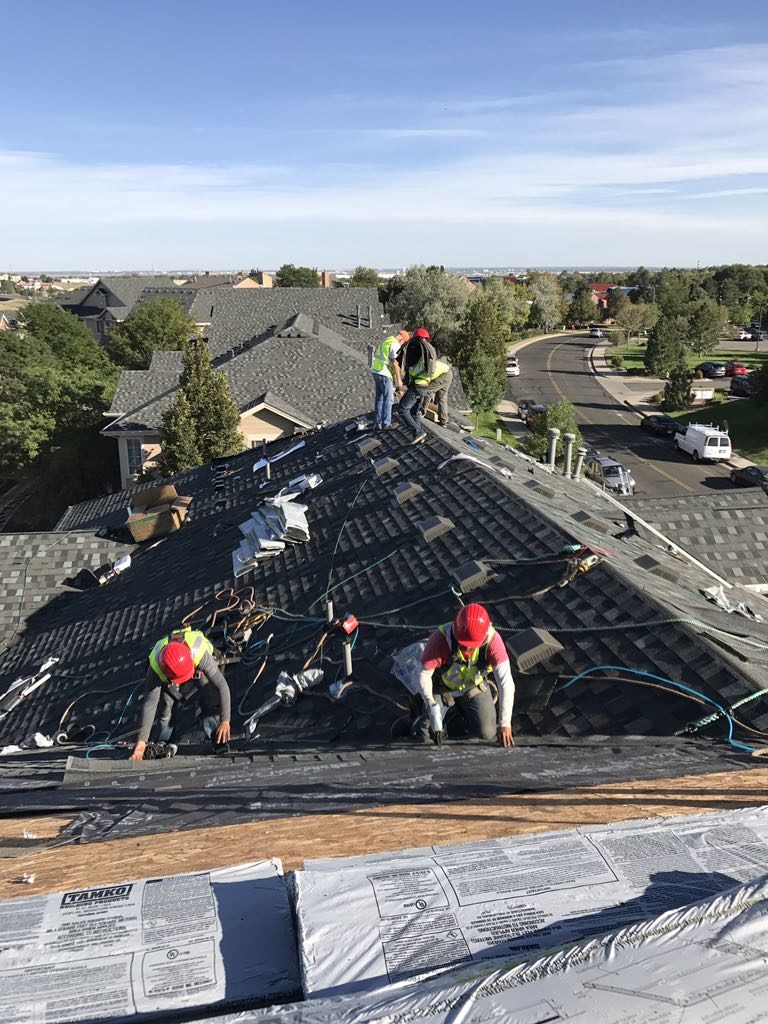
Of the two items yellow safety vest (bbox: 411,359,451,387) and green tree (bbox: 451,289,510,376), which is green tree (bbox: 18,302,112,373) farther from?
yellow safety vest (bbox: 411,359,451,387)

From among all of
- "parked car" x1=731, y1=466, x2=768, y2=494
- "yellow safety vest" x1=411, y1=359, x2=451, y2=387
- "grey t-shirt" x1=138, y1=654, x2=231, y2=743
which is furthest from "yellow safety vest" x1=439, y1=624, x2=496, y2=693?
"parked car" x1=731, y1=466, x2=768, y2=494

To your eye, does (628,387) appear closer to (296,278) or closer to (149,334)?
(149,334)

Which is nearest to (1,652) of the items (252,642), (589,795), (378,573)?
(252,642)

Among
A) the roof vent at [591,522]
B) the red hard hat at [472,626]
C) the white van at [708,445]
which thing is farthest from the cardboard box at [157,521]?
the white van at [708,445]

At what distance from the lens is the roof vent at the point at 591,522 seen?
1075 centimetres

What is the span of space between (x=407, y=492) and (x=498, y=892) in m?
8.52

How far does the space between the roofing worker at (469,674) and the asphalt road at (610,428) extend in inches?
907

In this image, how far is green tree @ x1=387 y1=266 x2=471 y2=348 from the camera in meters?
66.8

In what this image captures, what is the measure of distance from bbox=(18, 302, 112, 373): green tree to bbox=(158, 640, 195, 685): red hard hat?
50.0 meters

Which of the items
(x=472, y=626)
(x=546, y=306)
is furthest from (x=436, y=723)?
(x=546, y=306)

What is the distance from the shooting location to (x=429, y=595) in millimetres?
8844

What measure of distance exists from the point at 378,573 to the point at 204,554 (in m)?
4.71

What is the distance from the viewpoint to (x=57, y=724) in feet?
33.0

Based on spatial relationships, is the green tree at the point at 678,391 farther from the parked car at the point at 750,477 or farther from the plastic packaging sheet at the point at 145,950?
the plastic packaging sheet at the point at 145,950
